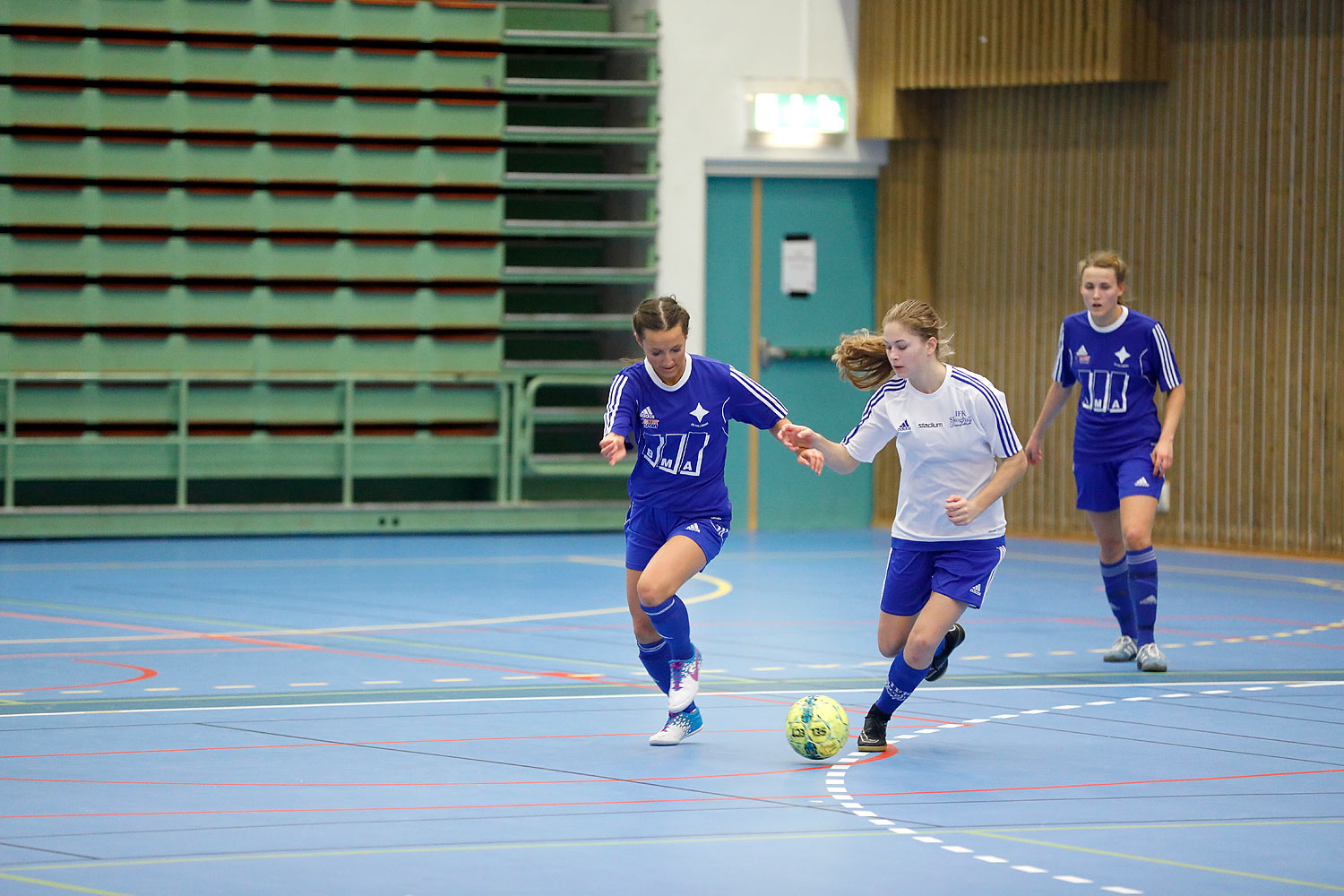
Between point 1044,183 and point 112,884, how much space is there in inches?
484

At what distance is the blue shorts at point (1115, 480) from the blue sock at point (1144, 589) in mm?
299

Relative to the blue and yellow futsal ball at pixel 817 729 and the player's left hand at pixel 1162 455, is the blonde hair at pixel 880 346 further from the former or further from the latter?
the player's left hand at pixel 1162 455

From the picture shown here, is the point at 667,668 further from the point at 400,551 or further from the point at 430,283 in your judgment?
the point at 430,283

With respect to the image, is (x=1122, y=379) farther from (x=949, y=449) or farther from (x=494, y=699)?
(x=494, y=699)

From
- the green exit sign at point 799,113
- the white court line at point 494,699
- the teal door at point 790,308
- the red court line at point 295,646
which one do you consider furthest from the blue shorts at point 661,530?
the green exit sign at point 799,113

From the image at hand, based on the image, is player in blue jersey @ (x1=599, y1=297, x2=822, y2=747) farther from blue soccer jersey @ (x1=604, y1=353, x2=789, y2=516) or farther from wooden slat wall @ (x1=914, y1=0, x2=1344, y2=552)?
wooden slat wall @ (x1=914, y1=0, x2=1344, y2=552)

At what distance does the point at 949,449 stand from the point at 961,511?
1.13 ft

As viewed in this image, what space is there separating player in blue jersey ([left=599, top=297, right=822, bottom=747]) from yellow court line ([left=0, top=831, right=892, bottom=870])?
4.67ft

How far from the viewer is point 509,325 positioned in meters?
15.5

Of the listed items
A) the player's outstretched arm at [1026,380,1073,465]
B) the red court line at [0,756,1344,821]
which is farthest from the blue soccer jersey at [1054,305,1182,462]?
the red court line at [0,756,1344,821]

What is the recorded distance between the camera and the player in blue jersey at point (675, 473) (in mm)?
6434

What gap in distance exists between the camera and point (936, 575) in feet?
21.4

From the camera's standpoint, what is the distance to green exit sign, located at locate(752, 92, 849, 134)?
15617mm

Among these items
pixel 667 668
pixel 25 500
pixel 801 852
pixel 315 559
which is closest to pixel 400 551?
pixel 315 559
